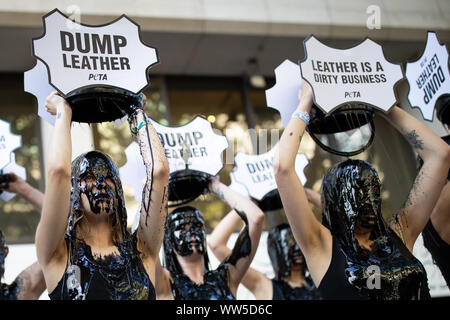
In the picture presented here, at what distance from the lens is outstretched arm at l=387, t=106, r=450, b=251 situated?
7.86ft

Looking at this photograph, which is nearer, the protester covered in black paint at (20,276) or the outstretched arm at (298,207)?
the outstretched arm at (298,207)

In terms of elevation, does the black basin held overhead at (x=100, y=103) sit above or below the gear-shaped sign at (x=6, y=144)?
below

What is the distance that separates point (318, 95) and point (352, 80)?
0.69 feet

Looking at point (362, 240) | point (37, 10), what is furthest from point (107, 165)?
point (37, 10)

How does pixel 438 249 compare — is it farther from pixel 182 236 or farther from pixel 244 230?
pixel 182 236

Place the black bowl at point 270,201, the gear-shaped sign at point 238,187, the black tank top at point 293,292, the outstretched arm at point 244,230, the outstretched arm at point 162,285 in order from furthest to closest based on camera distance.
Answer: the black tank top at point 293,292 → the gear-shaped sign at point 238,187 → the black bowl at point 270,201 → the outstretched arm at point 244,230 → the outstretched arm at point 162,285

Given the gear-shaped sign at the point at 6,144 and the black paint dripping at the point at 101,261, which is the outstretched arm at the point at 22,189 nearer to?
the gear-shaped sign at the point at 6,144

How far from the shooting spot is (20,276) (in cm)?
262

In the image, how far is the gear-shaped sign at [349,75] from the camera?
230cm

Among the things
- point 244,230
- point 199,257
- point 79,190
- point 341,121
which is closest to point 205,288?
point 199,257

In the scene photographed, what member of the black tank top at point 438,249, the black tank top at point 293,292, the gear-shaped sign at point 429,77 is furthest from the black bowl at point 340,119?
the black tank top at point 293,292

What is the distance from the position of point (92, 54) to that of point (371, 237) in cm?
125

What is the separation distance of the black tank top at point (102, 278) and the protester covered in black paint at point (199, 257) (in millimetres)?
568

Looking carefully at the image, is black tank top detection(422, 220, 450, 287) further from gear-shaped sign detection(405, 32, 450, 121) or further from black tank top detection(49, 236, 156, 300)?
black tank top detection(49, 236, 156, 300)
